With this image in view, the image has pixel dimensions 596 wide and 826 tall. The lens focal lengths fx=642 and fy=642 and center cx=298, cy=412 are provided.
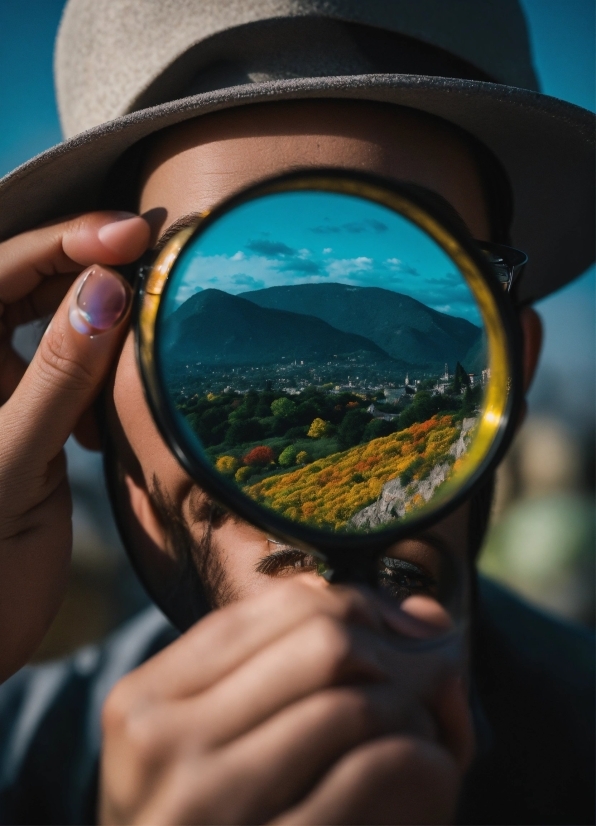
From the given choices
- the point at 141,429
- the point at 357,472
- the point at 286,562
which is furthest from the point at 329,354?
the point at 141,429

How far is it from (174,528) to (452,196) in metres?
1.15

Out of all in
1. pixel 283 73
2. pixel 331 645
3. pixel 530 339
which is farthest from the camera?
pixel 530 339

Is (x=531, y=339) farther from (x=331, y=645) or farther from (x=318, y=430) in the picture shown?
(x=331, y=645)

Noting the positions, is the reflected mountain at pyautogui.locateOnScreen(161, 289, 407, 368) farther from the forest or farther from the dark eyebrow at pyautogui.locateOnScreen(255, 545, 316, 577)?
the dark eyebrow at pyautogui.locateOnScreen(255, 545, 316, 577)

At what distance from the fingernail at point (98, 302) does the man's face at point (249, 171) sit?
70 mm

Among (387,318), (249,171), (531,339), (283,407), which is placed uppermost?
(249,171)

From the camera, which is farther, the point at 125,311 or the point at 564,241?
the point at 564,241

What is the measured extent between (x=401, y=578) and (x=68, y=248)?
115cm

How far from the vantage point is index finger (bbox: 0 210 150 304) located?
4.96ft

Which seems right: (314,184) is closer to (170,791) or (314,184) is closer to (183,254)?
(183,254)

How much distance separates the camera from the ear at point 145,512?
188 cm

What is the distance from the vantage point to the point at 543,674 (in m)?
2.31

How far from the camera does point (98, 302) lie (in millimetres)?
1407

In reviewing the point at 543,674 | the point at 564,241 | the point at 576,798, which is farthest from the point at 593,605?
the point at 564,241
